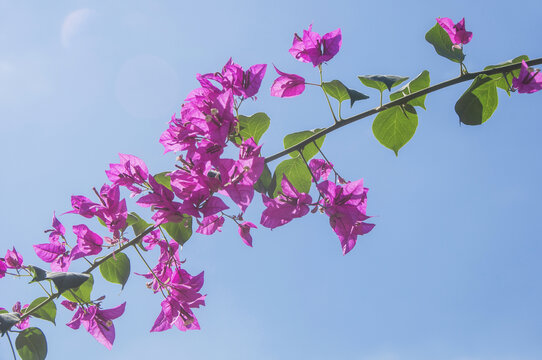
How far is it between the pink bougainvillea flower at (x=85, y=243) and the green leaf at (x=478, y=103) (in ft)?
2.95

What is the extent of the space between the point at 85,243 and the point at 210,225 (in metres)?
0.28

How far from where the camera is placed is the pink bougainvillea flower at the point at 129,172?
1.03 metres

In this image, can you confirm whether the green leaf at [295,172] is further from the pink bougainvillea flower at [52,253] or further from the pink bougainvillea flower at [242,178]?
the pink bougainvillea flower at [52,253]

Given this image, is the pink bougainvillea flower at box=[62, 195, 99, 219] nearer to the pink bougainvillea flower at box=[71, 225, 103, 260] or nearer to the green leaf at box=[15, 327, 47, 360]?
the pink bougainvillea flower at box=[71, 225, 103, 260]

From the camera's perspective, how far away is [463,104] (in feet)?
3.45

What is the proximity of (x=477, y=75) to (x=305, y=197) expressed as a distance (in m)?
0.47

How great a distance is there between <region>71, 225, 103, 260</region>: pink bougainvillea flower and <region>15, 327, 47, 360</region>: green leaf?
0.35 m

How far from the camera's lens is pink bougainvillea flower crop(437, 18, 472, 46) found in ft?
3.36

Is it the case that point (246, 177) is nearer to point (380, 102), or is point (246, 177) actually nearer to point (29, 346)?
point (380, 102)

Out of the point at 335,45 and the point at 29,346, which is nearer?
the point at 335,45

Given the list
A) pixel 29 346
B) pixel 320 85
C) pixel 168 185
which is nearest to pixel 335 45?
pixel 320 85

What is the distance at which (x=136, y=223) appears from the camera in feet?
3.39

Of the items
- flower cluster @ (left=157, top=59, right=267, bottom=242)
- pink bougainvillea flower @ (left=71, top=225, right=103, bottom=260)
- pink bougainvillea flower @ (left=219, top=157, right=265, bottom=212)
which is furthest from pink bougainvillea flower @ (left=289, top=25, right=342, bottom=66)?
pink bougainvillea flower @ (left=71, top=225, right=103, bottom=260)

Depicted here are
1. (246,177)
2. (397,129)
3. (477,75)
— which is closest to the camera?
(246,177)
